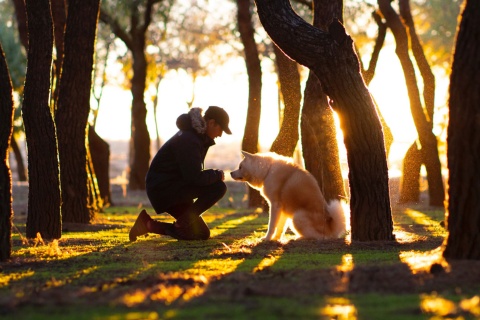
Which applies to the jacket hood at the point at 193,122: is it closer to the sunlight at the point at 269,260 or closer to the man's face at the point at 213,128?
the man's face at the point at 213,128

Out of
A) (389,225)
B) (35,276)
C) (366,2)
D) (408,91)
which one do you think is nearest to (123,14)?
(366,2)

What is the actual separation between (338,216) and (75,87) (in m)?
7.14

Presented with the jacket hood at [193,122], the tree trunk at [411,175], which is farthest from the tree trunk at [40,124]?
the tree trunk at [411,175]

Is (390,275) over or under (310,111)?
under

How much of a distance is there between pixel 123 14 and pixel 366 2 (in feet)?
30.7

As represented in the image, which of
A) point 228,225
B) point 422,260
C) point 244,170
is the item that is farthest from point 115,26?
point 422,260

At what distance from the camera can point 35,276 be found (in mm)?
10180

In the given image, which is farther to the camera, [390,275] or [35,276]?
[35,276]

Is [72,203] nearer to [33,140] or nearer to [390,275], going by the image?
[33,140]

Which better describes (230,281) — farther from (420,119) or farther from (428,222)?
(420,119)

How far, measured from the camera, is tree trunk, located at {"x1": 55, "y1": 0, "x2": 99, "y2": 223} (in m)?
19.0

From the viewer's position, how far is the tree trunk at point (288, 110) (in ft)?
73.4

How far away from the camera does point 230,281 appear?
368 inches

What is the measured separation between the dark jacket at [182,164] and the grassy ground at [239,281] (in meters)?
0.77
